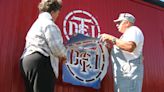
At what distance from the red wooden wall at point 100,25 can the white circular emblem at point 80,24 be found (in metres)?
0.05

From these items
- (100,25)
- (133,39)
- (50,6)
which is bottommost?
(133,39)

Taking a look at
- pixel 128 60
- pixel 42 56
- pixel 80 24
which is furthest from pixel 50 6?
pixel 128 60

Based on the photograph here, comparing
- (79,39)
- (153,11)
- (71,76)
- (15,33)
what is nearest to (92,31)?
(79,39)

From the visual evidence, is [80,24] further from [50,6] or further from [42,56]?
[42,56]

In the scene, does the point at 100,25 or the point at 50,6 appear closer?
the point at 50,6

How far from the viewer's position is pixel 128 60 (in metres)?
3.45

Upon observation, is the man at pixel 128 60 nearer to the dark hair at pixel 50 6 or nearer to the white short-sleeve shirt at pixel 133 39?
the white short-sleeve shirt at pixel 133 39

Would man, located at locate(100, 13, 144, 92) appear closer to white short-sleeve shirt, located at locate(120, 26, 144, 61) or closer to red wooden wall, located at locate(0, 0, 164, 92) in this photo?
white short-sleeve shirt, located at locate(120, 26, 144, 61)

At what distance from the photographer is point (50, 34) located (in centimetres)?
307

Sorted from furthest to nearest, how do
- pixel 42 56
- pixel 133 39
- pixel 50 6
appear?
pixel 133 39
pixel 50 6
pixel 42 56

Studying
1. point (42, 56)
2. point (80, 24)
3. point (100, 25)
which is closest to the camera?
point (42, 56)

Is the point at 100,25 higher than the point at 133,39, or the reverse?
the point at 100,25

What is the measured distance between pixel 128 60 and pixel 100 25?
2.50 ft

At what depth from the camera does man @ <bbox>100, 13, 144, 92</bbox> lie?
3.37m
